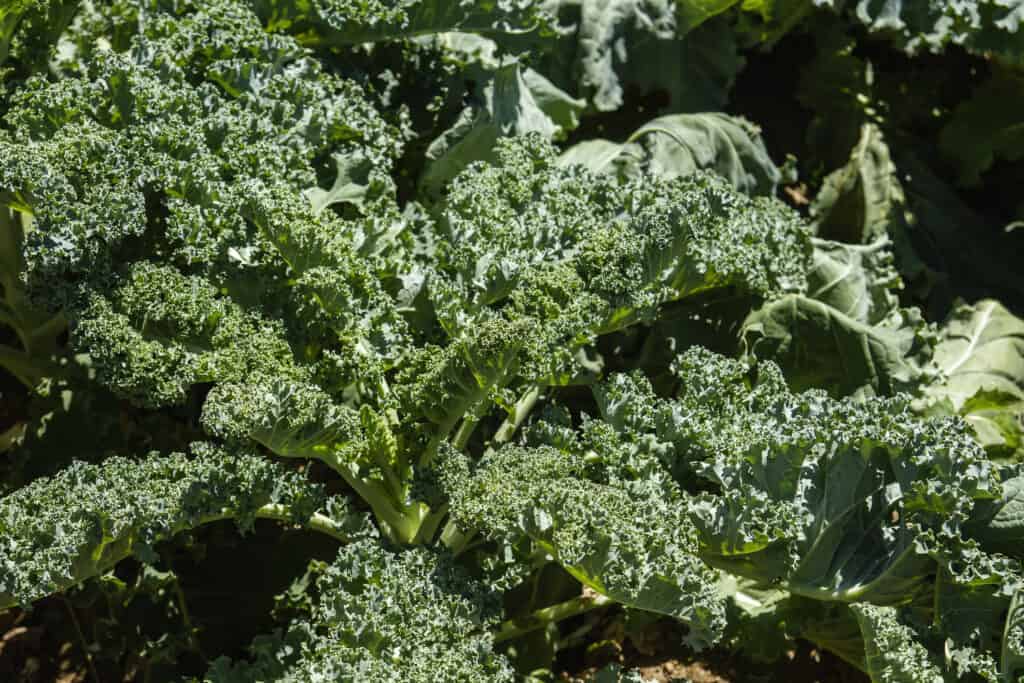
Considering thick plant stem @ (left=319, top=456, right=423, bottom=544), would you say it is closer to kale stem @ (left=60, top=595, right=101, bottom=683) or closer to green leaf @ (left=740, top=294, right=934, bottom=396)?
kale stem @ (left=60, top=595, right=101, bottom=683)

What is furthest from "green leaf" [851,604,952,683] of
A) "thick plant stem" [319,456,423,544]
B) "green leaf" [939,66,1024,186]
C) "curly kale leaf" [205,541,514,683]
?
"green leaf" [939,66,1024,186]

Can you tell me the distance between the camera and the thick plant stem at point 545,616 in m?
3.65

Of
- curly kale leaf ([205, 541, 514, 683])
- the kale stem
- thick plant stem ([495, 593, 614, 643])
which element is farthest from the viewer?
the kale stem

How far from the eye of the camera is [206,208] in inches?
147

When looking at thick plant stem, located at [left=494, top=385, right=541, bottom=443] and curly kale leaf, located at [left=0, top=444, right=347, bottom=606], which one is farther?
thick plant stem, located at [left=494, top=385, right=541, bottom=443]

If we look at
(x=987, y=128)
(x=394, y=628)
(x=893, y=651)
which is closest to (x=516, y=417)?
(x=394, y=628)

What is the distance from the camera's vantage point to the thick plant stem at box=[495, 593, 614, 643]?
365 cm

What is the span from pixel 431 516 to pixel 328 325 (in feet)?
2.24

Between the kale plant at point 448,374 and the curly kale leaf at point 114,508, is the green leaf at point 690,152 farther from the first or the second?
the curly kale leaf at point 114,508

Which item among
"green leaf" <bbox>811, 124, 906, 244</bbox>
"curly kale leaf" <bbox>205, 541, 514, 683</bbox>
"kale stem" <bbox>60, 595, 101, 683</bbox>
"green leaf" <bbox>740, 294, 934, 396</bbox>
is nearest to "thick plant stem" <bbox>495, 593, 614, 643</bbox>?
"curly kale leaf" <bbox>205, 541, 514, 683</bbox>

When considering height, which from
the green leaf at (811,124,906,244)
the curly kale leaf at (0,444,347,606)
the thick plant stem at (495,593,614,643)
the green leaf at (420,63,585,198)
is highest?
the green leaf at (420,63,585,198)

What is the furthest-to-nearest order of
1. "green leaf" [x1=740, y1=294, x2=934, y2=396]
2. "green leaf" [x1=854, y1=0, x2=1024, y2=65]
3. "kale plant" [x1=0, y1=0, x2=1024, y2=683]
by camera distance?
"green leaf" [x1=854, y1=0, x2=1024, y2=65]
"green leaf" [x1=740, y1=294, x2=934, y2=396]
"kale plant" [x1=0, y1=0, x2=1024, y2=683]

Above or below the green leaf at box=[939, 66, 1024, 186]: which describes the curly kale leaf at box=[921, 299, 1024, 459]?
below

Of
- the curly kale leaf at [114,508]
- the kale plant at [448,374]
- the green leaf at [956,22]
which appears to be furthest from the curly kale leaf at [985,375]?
the curly kale leaf at [114,508]
